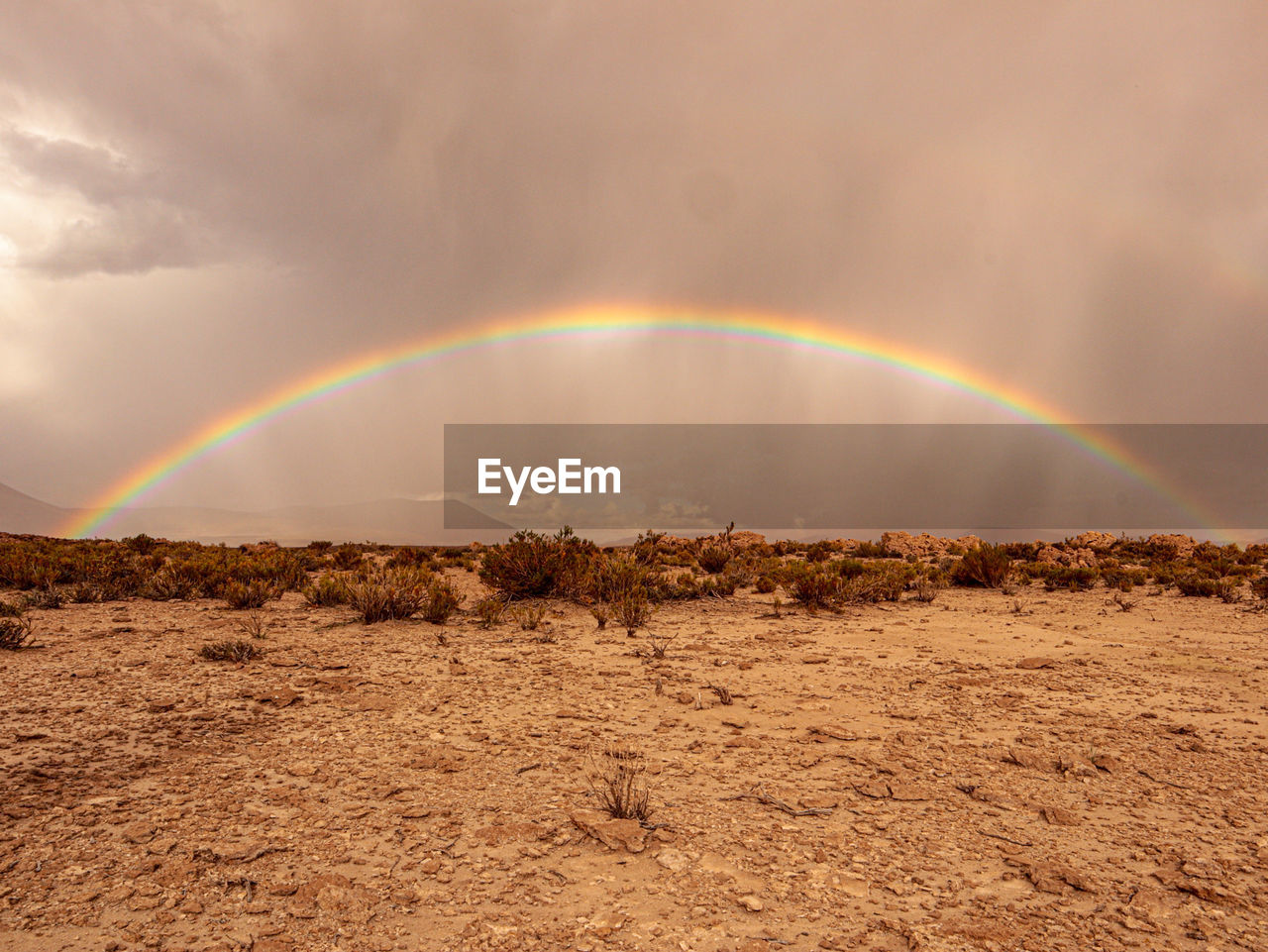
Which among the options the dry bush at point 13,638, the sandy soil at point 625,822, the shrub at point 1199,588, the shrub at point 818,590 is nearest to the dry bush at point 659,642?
the sandy soil at point 625,822

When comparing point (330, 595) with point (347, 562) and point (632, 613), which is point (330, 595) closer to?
point (632, 613)

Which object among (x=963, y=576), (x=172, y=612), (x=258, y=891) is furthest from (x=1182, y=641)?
(x=172, y=612)

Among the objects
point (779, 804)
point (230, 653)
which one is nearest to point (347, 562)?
point (230, 653)

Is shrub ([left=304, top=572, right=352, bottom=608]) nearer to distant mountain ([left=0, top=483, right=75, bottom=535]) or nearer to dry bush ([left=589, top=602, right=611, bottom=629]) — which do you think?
dry bush ([left=589, top=602, right=611, bottom=629])

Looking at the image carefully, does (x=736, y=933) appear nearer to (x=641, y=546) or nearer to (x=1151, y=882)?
(x=1151, y=882)

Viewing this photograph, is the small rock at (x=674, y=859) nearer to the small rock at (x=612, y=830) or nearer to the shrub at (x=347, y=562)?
the small rock at (x=612, y=830)

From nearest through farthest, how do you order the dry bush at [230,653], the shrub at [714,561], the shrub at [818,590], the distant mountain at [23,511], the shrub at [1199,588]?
the dry bush at [230,653] → the shrub at [818,590] → the shrub at [1199,588] → the shrub at [714,561] → the distant mountain at [23,511]
